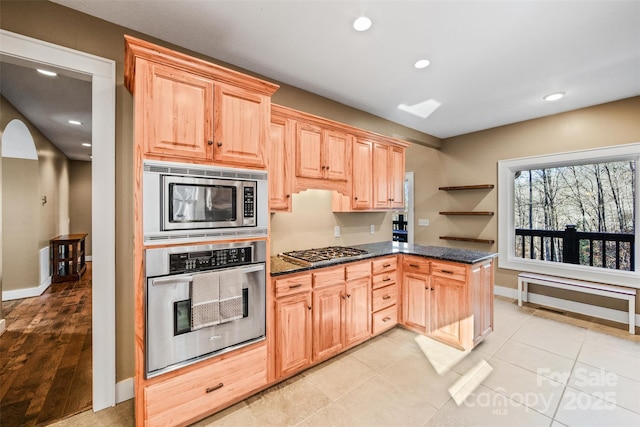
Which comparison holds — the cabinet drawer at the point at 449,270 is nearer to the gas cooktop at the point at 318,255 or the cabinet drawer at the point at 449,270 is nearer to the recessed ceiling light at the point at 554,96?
the gas cooktop at the point at 318,255

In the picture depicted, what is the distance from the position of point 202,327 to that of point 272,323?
57cm

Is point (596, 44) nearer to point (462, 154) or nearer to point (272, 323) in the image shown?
point (462, 154)

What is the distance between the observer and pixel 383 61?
255 cm

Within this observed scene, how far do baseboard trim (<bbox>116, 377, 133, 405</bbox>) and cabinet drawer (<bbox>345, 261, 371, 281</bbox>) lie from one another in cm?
198

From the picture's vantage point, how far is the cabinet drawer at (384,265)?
2967mm

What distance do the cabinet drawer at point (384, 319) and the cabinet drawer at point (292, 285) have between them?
1035 mm

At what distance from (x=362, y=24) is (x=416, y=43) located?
21.1 inches

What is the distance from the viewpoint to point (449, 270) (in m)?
2.84

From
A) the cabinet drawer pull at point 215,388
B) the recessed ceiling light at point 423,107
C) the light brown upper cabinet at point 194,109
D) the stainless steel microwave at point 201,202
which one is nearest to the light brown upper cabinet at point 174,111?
the light brown upper cabinet at point 194,109

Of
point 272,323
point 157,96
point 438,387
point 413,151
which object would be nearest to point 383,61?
point 157,96

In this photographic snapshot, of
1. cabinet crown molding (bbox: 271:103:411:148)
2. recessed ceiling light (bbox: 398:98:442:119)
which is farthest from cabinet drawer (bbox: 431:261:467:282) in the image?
recessed ceiling light (bbox: 398:98:442:119)

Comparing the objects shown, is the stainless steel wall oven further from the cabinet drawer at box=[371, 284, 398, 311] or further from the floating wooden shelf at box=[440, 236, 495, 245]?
the floating wooden shelf at box=[440, 236, 495, 245]

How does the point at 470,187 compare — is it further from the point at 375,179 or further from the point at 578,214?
the point at 375,179

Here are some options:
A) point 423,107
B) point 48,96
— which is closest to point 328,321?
point 423,107
